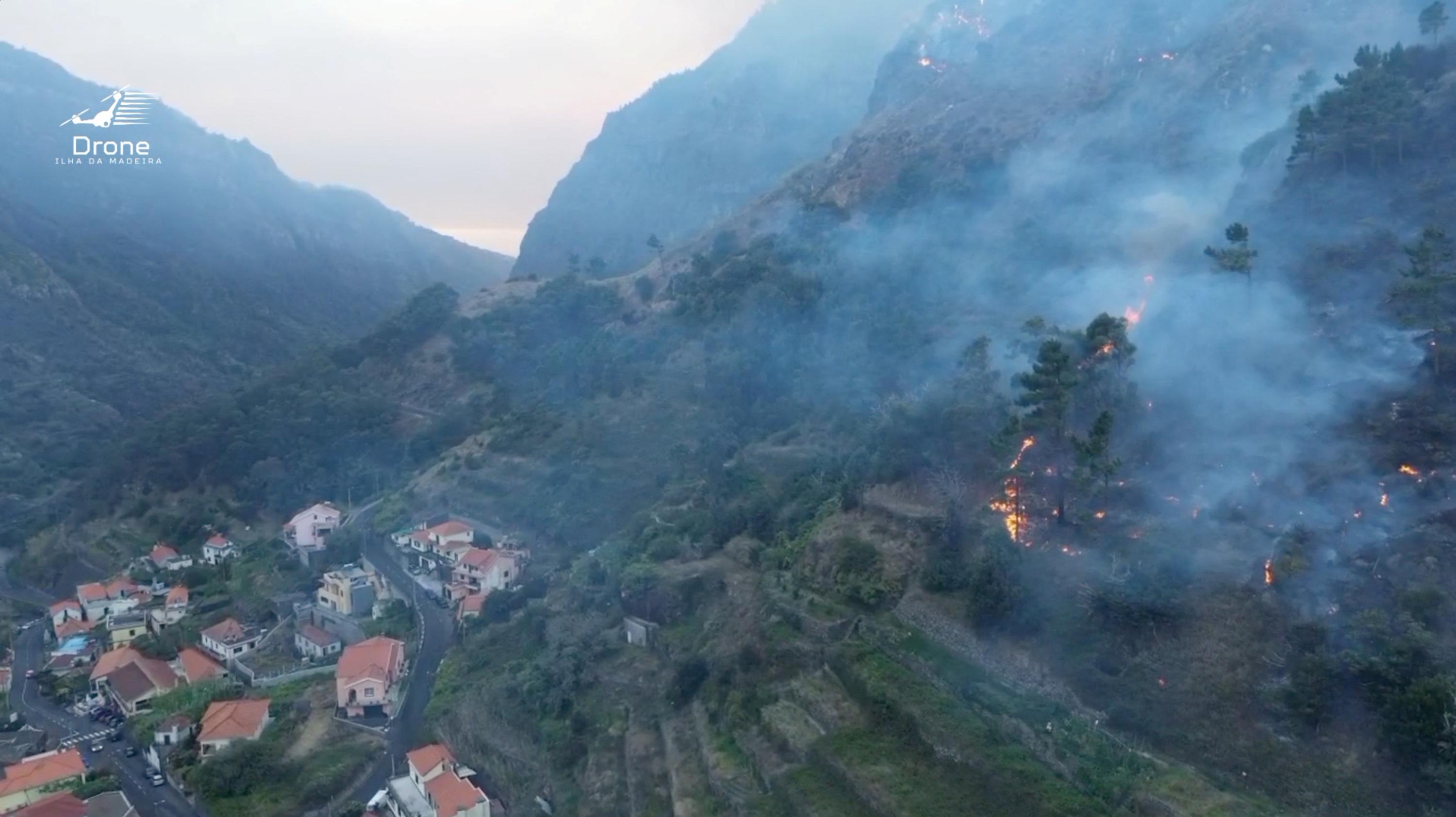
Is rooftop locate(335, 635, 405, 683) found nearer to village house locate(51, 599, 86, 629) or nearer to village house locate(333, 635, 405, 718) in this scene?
village house locate(333, 635, 405, 718)

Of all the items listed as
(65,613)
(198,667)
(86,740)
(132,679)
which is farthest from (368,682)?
(65,613)

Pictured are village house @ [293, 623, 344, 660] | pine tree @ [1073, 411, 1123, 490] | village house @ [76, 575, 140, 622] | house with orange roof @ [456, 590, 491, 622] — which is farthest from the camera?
village house @ [76, 575, 140, 622]

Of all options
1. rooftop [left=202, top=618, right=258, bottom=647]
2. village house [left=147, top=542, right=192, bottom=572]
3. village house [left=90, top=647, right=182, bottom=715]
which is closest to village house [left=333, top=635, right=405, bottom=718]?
rooftop [left=202, top=618, right=258, bottom=647]

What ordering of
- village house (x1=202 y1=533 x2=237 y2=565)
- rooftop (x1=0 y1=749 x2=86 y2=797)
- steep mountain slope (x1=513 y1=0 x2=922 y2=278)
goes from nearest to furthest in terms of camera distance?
rooftop (x1=0 y1=749 x2=86 y2=797) → village house (x1=202 y1=533 x2=237 y2=565) → steep mountain slope (x1=513 y1=0 x2=922 y2=278)

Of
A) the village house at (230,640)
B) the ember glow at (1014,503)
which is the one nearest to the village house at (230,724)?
the village house at (230,640)

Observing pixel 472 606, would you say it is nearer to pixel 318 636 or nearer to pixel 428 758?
pixel 318 636

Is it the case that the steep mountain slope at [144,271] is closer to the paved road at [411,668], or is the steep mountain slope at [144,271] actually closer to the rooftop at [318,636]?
the paved road at [411,668]
